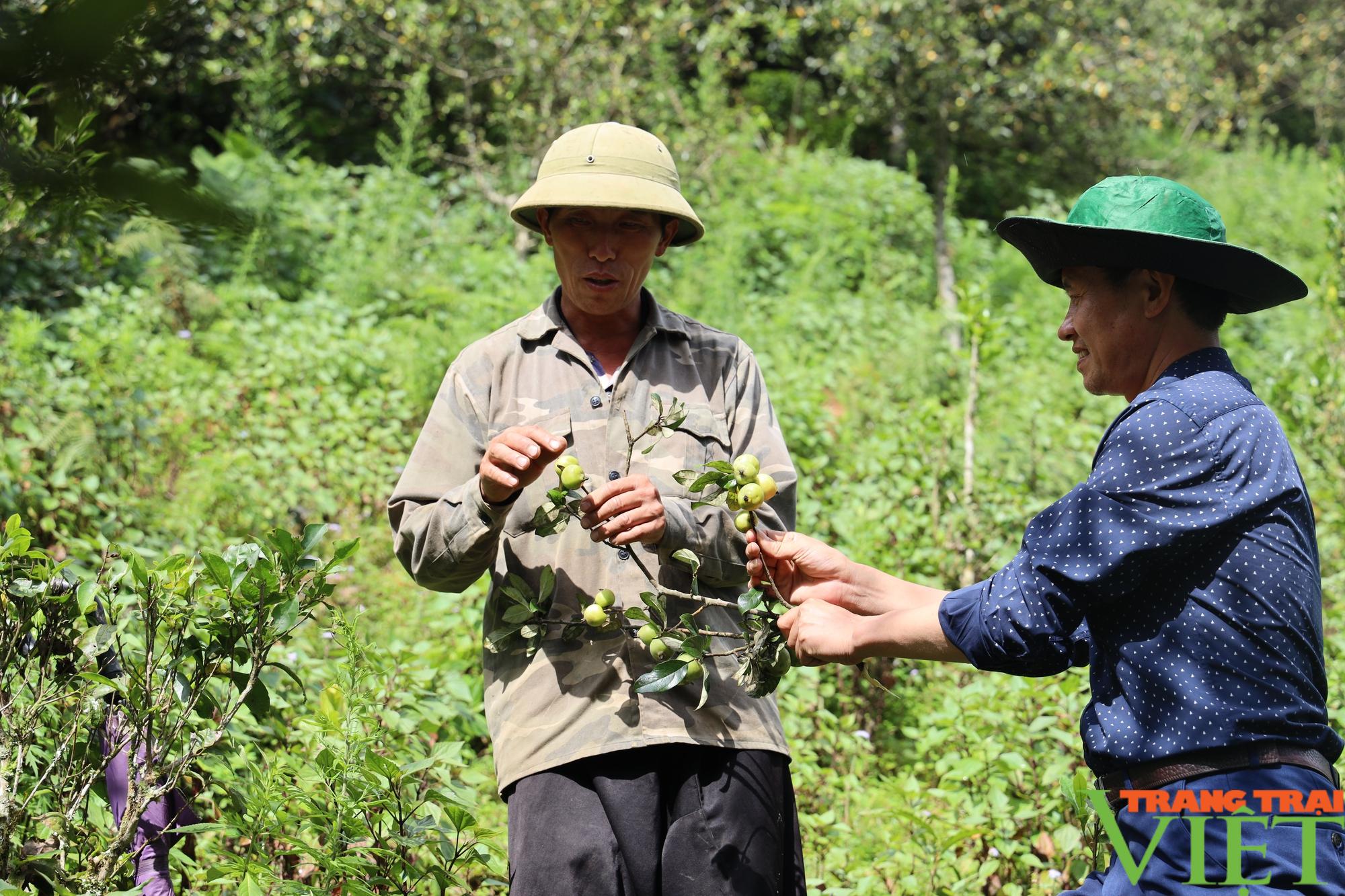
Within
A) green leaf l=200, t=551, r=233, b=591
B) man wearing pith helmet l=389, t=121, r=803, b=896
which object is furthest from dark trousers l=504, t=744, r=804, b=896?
green leaf l=200, t=551, r=233, b=591

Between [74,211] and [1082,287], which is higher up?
[1082,287]

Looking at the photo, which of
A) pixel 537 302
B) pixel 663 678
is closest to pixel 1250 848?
pixel 663 678

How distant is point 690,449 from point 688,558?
0.79 feet

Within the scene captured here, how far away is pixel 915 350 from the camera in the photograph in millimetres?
6098

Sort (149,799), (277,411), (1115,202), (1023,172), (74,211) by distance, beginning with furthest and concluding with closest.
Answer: (1023,172) < (277,411) < (149,799) < (1115,202) < (74,211)

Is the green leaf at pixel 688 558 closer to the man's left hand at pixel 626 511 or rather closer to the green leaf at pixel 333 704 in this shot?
the man's left hand at pixel 626 511

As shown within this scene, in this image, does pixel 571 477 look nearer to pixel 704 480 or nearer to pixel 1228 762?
pixel 704 480

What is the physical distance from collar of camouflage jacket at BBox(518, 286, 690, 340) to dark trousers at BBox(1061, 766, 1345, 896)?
45.9 inches

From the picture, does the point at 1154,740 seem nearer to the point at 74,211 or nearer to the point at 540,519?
the point at 540,519

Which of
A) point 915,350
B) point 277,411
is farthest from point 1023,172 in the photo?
point 277,411

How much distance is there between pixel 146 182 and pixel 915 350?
5487 mm

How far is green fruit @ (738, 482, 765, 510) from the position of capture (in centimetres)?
205

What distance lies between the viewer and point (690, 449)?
7.25 ft

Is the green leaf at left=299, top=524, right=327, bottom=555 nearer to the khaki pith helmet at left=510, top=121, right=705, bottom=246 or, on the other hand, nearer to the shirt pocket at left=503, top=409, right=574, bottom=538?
the shirt pocket at left=503, top=409, right=574, bottom=538
